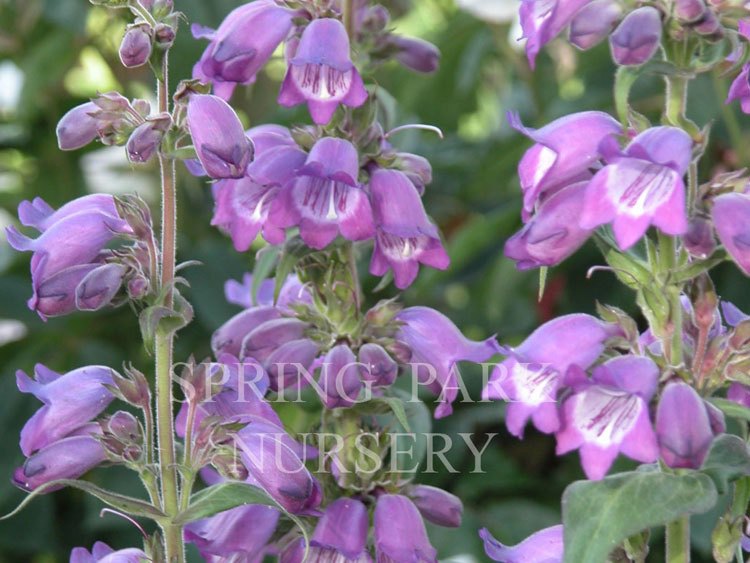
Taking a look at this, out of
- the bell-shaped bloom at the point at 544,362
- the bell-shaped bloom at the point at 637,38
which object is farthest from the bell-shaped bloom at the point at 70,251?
the bell-shaped bloom at the point at 637,38

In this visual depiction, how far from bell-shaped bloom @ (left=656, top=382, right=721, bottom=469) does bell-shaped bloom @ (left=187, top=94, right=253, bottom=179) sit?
433mm

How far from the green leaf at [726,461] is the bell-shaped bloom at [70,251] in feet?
1.78

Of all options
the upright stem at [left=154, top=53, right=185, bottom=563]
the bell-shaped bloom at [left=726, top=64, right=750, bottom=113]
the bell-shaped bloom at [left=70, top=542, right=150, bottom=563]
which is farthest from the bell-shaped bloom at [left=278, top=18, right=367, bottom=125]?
the bell-shaped bloom at [left=70, top=542, right=150, bottom=563]

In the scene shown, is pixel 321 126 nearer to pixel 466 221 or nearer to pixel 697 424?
pixel 697 424

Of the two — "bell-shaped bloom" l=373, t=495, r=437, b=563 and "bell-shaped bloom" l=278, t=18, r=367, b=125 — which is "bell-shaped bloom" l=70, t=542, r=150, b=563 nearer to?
"bell-shaped bloom" l=373, t=495, r=437, b=563

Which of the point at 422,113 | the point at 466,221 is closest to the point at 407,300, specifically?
the point at 466,221

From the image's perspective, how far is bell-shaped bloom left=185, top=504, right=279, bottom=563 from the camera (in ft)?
3.91

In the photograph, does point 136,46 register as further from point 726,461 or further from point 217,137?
point 726,461

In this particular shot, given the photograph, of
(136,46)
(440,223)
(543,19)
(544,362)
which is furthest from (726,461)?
(440,223)

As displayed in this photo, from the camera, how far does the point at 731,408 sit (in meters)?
1.01

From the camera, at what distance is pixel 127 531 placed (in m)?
2.19

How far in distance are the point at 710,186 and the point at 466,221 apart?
4.79ft

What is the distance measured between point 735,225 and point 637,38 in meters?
0.18

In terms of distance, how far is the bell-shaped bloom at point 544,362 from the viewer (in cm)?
101
